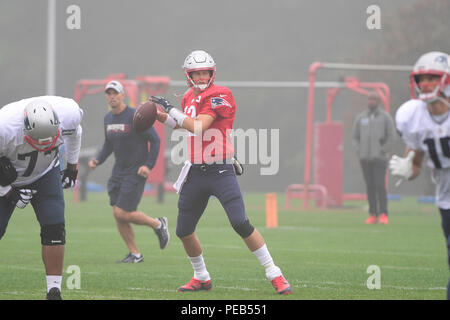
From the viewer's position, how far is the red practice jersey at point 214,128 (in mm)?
6965

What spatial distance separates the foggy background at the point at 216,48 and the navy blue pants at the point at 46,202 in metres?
28.2

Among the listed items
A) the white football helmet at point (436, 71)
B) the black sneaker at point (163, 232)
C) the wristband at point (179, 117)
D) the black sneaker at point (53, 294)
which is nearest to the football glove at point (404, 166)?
the white football helmet at point (436, 71)

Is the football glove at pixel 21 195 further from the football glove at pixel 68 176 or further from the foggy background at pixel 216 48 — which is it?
Answer: the foggy background at pixel 216 48

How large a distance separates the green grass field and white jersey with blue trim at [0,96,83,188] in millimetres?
979

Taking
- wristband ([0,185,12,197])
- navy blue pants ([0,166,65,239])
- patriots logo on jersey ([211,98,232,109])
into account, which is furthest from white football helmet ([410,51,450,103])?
wristband ([0,185,12,197])

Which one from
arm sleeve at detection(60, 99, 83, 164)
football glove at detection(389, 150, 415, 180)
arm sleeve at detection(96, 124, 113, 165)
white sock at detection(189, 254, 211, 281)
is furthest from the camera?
arm sleeve at detection(96, 124, 113, 165)

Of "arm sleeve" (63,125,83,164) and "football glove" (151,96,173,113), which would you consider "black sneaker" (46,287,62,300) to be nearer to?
"arm sleeve" (63,125,83,164)

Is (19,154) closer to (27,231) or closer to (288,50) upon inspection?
(27,231)

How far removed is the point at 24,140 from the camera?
20.6ft

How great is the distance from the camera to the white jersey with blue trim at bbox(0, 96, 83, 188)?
623 cm
